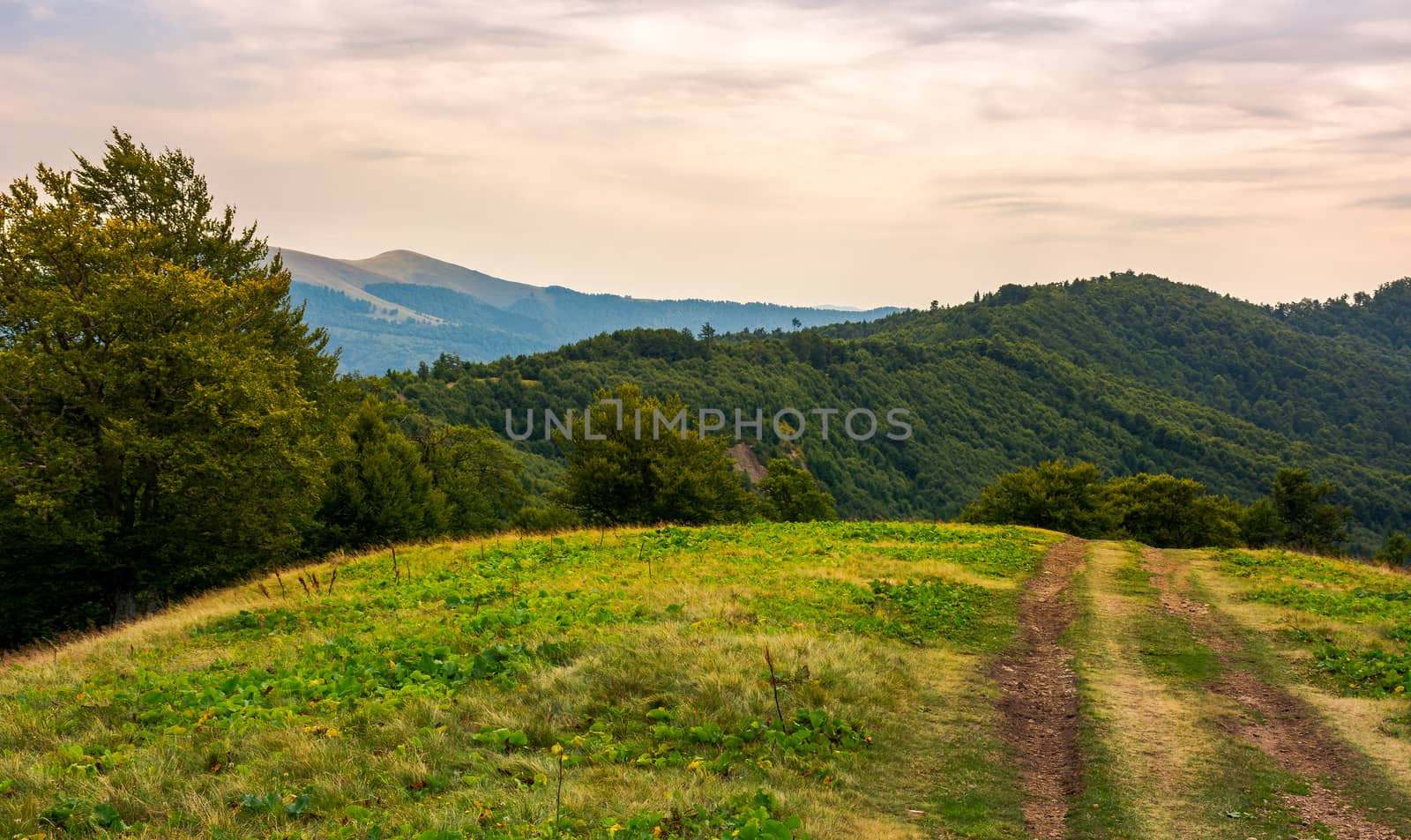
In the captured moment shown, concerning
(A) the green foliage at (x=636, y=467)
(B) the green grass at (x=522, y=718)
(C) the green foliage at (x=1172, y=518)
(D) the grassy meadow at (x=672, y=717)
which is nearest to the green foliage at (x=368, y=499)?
(A) the green foliage at (x=636, y=467)

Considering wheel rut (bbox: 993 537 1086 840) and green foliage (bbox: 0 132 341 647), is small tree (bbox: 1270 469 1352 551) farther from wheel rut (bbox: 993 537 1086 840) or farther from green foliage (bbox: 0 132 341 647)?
green foliage (bbox: 0 132 341 647)

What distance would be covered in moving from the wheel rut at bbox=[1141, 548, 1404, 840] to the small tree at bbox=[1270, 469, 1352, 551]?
75.0 metres

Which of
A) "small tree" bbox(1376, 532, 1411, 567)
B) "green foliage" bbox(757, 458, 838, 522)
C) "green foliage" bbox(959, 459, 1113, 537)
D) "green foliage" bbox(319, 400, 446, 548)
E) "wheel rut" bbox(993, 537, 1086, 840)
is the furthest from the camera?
"green foliage" bbox(757, 458, 838, 522)

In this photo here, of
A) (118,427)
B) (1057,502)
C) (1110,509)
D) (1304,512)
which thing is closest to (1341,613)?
(118,427)

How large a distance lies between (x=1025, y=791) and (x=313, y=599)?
51.9ft

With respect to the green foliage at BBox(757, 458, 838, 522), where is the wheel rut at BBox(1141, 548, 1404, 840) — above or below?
above

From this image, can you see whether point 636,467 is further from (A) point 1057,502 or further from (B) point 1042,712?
(B) point 1042,712

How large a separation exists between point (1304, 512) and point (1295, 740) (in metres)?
83.0

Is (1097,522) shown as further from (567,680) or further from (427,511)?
(567,680)

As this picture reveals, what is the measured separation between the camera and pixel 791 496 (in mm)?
79938

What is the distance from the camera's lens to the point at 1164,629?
58.4ft

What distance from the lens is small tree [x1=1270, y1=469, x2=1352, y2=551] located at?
249 ft

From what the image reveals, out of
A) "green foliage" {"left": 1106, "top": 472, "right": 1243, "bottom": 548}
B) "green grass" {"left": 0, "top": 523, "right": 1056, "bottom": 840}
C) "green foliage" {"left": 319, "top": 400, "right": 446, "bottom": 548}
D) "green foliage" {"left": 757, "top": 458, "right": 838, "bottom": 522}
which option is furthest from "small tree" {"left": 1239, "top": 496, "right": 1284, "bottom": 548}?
"green foliage" {"left": 319, "top": 400, "right": 446, "bottom": 548}

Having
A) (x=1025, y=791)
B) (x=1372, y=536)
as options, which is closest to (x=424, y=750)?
(x=1025, y=791)
